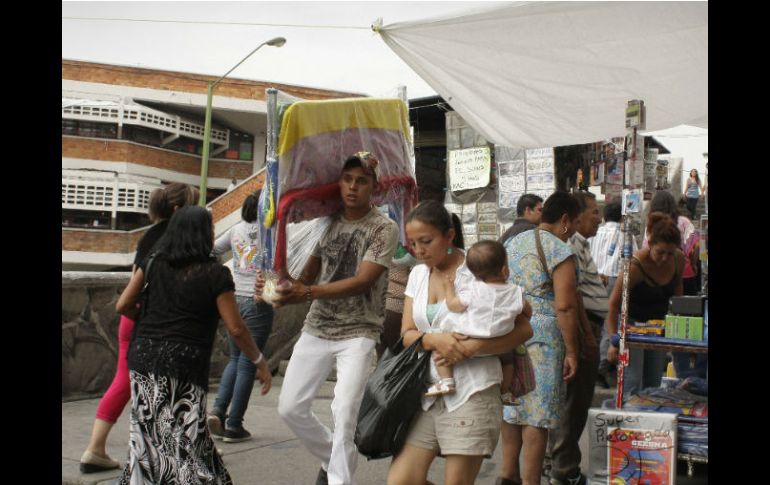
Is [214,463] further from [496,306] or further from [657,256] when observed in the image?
[657,256]

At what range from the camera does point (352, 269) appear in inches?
189

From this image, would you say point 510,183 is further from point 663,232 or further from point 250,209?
point 250,209

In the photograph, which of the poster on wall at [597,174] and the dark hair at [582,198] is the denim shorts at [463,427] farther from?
the poster on wall at [597,174]

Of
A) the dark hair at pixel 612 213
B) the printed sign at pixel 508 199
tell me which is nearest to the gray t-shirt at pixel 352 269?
the dark hair at pixel 612 213

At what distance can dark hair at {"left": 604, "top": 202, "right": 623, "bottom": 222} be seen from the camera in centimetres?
868

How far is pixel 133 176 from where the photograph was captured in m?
41.9

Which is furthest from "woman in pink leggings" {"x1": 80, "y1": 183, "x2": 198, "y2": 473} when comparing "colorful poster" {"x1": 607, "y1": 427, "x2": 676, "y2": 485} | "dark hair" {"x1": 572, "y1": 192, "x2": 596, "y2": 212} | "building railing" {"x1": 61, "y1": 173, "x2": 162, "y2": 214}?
"building railing" {"x1": 61, "y1": 173, "x2": 162, "y2": 214}

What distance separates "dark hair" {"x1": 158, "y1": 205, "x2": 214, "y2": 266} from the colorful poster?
2.47 m

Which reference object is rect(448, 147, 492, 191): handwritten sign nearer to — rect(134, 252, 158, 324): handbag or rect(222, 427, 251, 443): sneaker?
rect(222, 427, 251, 443): sneaker

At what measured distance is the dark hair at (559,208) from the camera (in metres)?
5.27

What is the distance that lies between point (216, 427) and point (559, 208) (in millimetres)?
3191

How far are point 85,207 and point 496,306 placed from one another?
4112 centimetres
